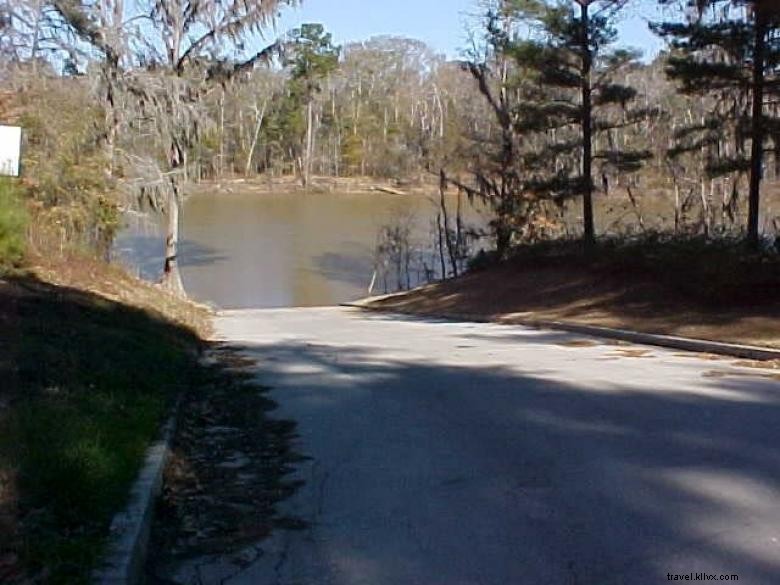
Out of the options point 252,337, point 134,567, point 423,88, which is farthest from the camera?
point 423,88

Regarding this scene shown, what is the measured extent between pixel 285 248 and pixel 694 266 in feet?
135

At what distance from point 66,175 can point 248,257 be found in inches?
1232

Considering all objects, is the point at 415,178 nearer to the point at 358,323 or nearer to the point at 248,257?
the point at 248,257

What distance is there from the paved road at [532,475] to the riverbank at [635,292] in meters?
4.86

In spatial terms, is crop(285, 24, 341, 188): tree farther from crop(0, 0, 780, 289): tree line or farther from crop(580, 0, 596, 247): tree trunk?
crop(580, 0, 596, 247): tree trunk

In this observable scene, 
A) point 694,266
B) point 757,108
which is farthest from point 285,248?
point 757,108

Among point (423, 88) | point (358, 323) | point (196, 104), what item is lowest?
point (358, 323)

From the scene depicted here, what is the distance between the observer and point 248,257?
59.0 meters

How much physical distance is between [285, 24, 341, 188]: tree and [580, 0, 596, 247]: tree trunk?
993 cm

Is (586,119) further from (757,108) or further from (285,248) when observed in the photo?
(285,248)

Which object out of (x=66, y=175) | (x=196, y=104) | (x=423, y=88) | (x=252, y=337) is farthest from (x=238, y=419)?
(x=423, y=88)

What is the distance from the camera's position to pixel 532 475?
821cm

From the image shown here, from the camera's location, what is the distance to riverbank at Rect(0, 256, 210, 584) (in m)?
6.06

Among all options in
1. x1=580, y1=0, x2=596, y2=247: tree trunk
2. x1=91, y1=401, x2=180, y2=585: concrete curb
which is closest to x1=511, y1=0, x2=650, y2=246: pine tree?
x1=580, y1=0, x2=596, y2=247: tree trunk
